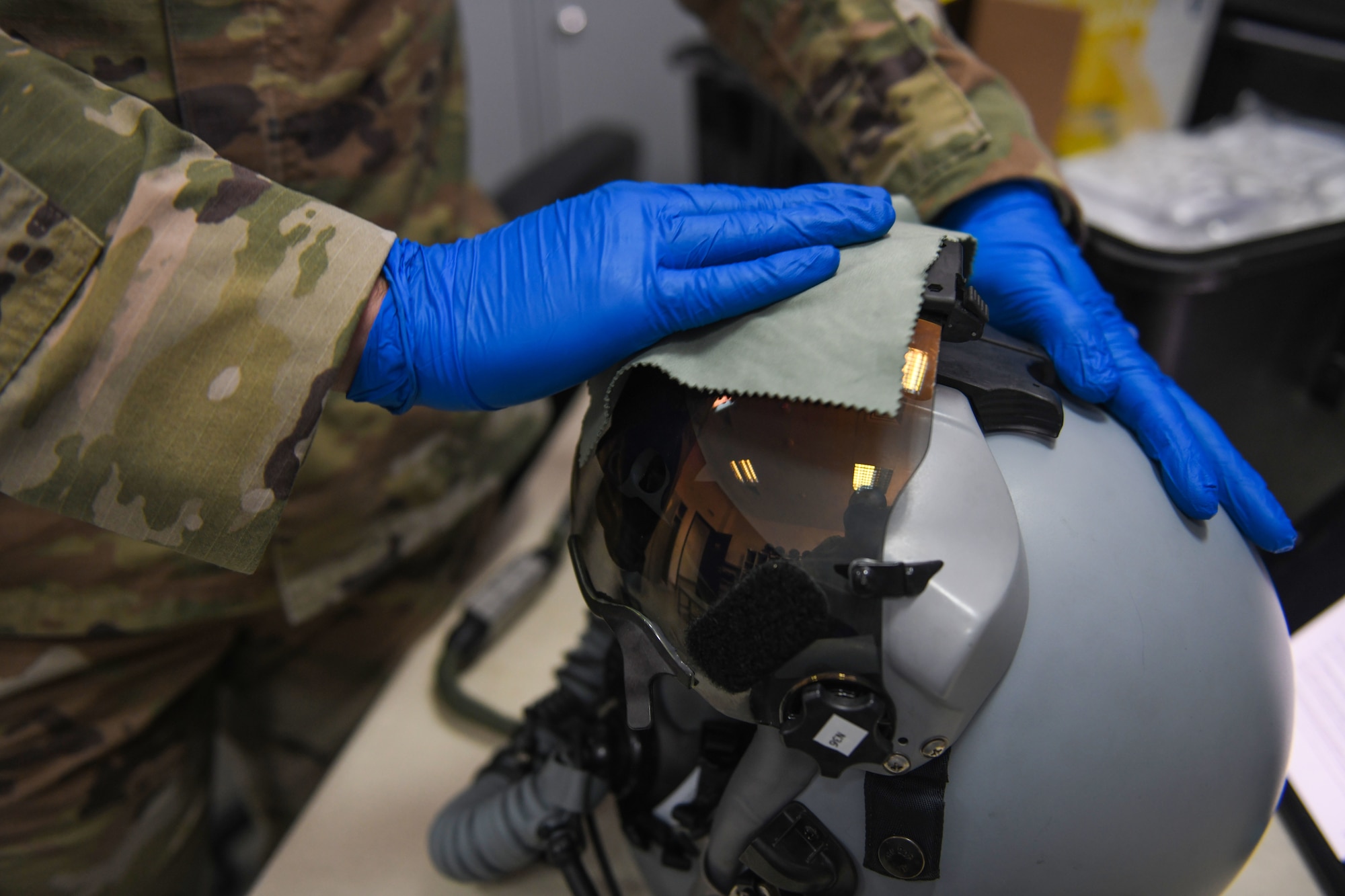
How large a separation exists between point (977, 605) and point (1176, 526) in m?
0.17

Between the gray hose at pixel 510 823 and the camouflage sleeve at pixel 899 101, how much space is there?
56cm

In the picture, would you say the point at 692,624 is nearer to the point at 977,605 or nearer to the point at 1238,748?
the point at 977,605

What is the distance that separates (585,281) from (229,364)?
22 cm

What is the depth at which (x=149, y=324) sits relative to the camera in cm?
49

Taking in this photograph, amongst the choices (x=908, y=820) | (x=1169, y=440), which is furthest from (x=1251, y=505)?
(x=908, y=820)

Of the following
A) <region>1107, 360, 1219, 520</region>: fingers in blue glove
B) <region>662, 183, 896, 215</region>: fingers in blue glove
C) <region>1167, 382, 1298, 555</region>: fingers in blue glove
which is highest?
<region>662, 183, 896, 215</region>: fingers in blue glove

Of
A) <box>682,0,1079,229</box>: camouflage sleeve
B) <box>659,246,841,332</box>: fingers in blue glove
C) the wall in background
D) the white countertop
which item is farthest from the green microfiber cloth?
the wall in background

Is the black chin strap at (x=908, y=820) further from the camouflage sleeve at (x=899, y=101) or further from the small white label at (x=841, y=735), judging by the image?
the camouflage sleeve at (x=899, y=101)

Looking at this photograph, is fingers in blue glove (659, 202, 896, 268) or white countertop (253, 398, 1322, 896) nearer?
fingers in blue glove (659, 202, 896, 268)

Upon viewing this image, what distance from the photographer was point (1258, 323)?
0.93 metres

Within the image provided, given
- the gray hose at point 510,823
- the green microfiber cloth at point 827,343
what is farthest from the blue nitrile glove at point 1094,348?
the gray hose at point 510,823

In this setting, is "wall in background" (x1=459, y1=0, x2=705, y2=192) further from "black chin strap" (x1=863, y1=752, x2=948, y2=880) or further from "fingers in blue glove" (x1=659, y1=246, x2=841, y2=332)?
"black chin strap" (x1=863, y1=752, x2=948, y2=880)

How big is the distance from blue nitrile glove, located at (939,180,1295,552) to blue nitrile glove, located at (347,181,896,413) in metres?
0.17

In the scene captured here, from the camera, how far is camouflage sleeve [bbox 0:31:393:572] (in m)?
0.48
